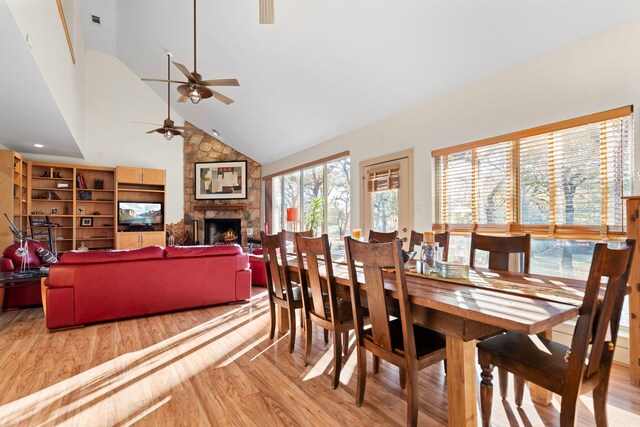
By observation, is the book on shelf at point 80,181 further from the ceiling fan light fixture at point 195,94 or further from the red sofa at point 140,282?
the ceiling fan light fixture at point 195,94

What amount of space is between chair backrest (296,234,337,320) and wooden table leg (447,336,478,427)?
807mm

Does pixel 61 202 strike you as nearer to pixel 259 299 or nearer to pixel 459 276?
pixel 259 299

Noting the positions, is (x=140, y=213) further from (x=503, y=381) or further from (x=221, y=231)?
(x=503, y=381)

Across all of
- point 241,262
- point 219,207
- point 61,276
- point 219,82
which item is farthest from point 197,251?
point 219,207

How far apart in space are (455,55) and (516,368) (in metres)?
2.90

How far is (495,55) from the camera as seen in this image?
3.08 metres

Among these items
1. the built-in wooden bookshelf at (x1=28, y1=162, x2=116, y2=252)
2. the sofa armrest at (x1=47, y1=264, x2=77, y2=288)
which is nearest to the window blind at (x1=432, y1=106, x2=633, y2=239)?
the sofa armrest at (x1=47, y1=264, x2=77, y2=288)

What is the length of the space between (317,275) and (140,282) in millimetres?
2459

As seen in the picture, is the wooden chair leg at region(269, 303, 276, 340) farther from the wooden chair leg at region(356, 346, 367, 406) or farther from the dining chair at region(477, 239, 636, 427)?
the dining chair at region(477, 239, 636, 427)

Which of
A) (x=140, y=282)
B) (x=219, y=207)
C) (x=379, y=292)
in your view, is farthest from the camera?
(x=219, y=207)

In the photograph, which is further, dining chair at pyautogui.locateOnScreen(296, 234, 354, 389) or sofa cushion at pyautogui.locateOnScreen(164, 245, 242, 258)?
sofa cushion at pyautogui.locateOnScreen(164, 245, 242, 258)

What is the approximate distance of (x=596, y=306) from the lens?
1.31m

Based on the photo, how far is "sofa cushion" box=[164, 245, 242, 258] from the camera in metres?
3.82

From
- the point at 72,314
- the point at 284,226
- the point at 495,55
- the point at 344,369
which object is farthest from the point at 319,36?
the point at 284,226
